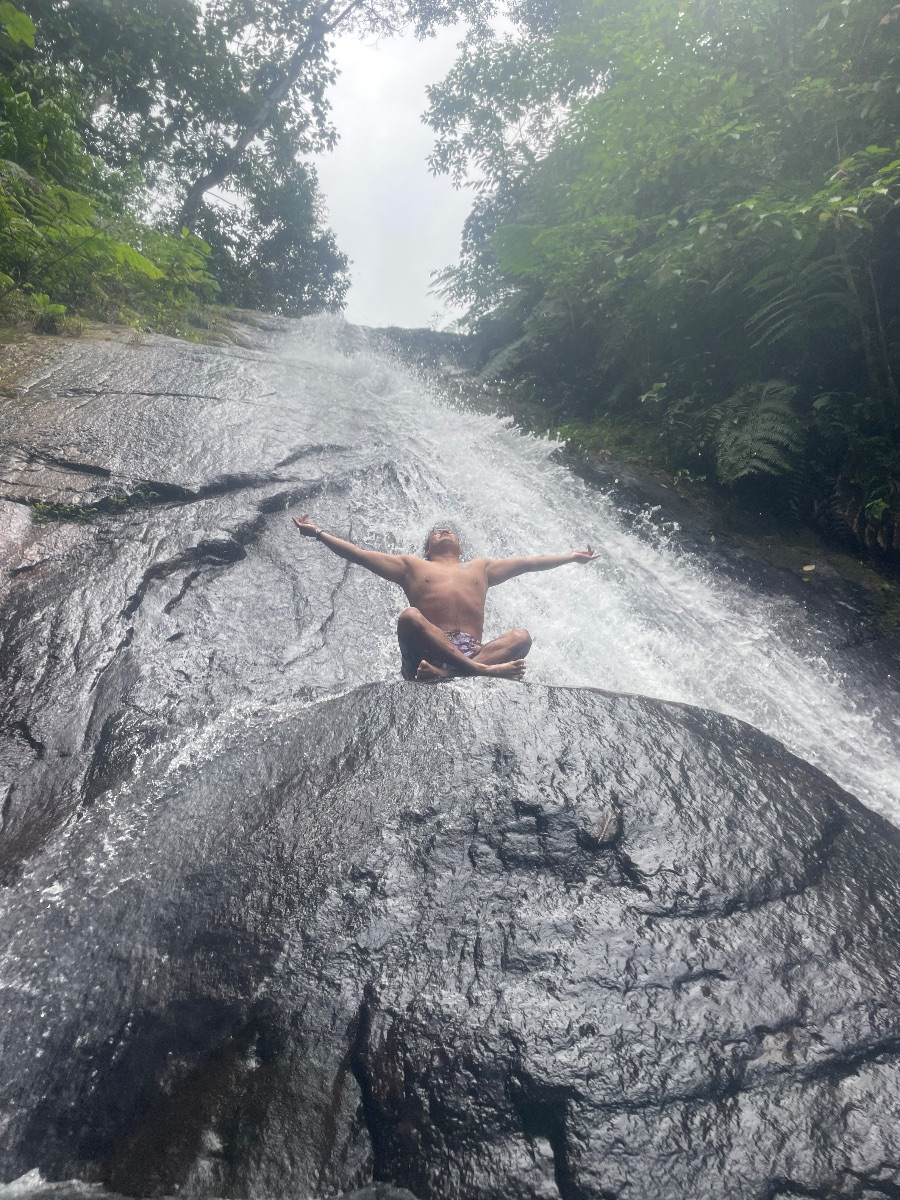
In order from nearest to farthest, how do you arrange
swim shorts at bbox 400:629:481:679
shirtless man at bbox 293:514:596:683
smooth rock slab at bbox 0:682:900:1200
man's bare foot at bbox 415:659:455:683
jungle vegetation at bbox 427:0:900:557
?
1. smooth rock slab at bbox 0:682:900:1200
2. man's bare foot at bbox 415:659:455:683
3. shirtless man at bbox 293:514:596:683
4. swim shorts at bbox 400:629:481:679
5. jungle vegetation at bbox 427:0:900:557

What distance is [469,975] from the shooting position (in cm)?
224

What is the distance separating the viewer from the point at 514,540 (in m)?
7.00

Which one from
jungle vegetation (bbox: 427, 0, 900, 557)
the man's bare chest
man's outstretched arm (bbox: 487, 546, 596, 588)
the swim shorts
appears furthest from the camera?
jungle vegetation (bbox: 427, 0, 900, 557)

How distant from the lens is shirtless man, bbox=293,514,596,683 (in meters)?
3.83

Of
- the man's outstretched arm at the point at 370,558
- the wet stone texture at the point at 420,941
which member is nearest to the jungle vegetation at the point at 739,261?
the man's outstretched arm at the point at 370,558

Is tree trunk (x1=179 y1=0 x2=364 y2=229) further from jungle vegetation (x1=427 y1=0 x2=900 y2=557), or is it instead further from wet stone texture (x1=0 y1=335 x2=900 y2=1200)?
wet stone texture (x1=0 y1=335 x2=900 y2=1200)

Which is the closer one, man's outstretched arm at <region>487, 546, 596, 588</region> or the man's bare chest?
the man's bare chest

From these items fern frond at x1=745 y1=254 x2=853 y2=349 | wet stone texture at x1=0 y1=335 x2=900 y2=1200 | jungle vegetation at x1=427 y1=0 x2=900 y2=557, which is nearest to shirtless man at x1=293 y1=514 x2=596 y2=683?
wet stone texture at x1=0 y1=335 x2=900 y2=1200

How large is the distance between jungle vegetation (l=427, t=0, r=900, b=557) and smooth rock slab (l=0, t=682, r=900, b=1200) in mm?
4917

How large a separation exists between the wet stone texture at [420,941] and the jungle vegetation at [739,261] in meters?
4.68

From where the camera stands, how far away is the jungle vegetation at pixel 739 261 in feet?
22.0

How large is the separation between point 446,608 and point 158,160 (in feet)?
61.5

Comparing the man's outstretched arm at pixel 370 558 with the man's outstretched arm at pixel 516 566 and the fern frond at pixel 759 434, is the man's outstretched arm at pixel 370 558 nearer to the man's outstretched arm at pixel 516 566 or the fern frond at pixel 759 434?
the man's outstretched arm at pixel 516 566

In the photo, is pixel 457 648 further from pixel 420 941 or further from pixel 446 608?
pixel 420 941
